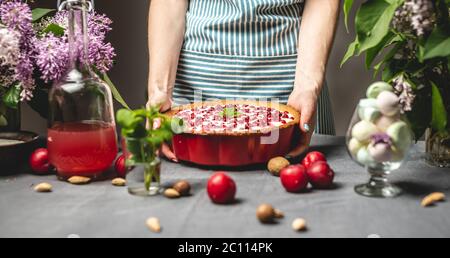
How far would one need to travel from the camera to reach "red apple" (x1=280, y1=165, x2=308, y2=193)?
3.80 feet

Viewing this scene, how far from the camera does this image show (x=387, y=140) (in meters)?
1.07

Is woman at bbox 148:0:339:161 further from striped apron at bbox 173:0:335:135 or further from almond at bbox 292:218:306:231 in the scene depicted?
almond at bbox 292:218:306:231

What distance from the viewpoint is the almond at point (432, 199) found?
3.61 ft

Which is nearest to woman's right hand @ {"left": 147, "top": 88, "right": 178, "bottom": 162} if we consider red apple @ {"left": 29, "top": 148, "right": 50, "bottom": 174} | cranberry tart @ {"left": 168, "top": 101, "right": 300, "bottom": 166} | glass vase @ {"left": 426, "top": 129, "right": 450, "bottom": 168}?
cranberry tart @ {"left": 168, "top": 101, "right": 300, "bottom": 166}

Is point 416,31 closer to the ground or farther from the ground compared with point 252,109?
farther from the ground

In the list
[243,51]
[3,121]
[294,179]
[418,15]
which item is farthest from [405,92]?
[3,121]

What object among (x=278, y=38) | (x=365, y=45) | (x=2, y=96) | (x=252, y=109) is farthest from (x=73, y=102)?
(x=278, y=38)

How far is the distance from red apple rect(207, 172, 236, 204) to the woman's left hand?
327 mm

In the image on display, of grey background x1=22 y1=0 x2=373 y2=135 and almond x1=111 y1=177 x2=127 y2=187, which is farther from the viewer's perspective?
grey background x1=22 y1=0 x2=373 y2=135

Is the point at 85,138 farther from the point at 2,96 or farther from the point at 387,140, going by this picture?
the point at 387,140

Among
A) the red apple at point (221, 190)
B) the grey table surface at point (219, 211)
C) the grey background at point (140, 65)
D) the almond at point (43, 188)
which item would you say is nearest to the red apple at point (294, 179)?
the grey table surface at point (219, 211)

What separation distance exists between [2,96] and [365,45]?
2.54 ft
